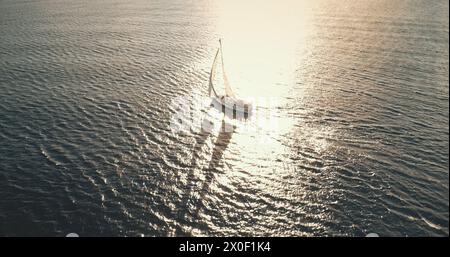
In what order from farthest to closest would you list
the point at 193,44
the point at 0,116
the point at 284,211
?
the point at 193,44, the point at 0,116, the point at 284,211

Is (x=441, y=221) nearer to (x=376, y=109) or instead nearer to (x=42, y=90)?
(x=376, y=109)

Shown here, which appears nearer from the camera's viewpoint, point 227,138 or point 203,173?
point 203,173

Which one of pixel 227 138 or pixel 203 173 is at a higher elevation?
pixel 227 138

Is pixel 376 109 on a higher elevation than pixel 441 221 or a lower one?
higher
